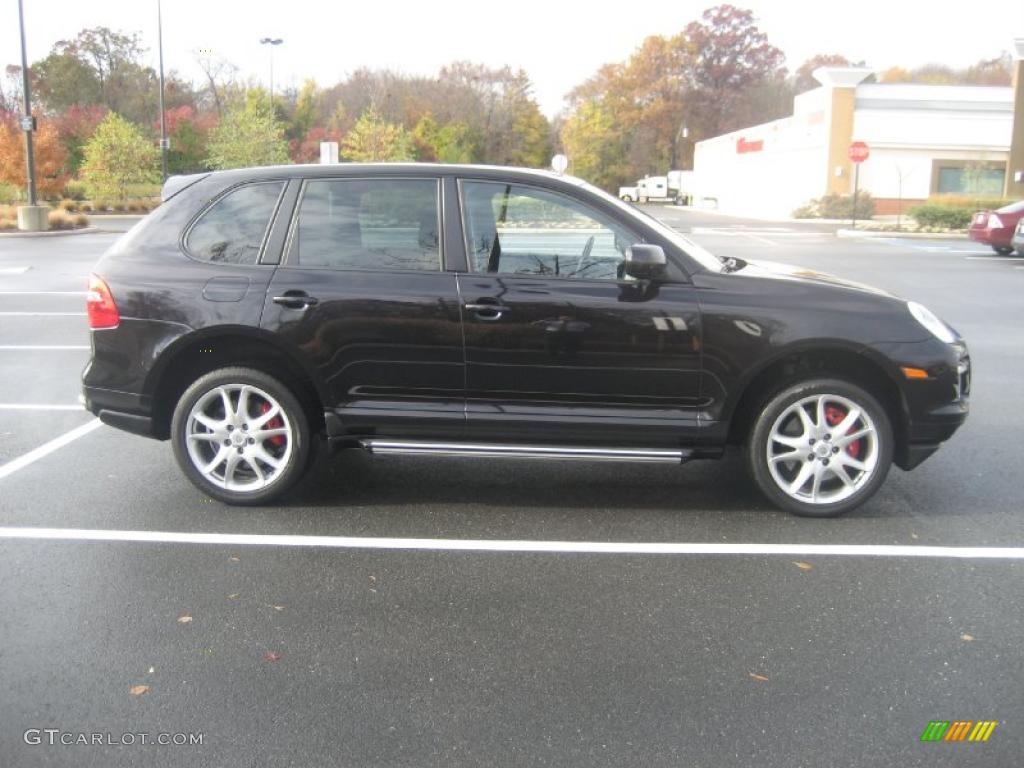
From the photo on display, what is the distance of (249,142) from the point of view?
4444 cm

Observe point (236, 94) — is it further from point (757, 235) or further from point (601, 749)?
point (601, 749)

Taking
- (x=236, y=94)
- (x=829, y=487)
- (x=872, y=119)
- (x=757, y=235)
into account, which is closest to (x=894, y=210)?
(x=872, y=119)

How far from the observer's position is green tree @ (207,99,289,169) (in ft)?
145

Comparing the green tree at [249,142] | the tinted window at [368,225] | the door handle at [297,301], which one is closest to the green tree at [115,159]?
the green tree at [249,142]

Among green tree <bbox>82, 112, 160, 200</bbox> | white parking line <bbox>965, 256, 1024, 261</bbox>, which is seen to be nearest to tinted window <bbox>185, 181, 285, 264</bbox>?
white parking line <bbox>965, 256, 1024, 261</bbox>

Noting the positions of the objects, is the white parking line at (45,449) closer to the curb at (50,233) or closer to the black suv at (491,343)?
the black suv at (491,343)

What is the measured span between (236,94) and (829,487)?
204ft

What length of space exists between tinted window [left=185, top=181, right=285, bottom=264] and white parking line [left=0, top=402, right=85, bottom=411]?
2.94 metres

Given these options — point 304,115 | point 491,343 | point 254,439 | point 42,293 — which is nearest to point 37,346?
point 42,293

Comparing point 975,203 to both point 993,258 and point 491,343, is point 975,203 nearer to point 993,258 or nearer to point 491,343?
point 993,258

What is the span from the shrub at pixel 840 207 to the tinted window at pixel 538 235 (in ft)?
137

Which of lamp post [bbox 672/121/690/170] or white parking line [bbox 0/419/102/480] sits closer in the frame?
white parking line [bbox 0/419/102/480]

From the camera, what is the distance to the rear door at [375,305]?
16.5 ft

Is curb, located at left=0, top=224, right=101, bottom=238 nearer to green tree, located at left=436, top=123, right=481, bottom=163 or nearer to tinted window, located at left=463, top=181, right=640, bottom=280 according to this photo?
green tree, located at left=436, top=123, right=481, bottom=163
